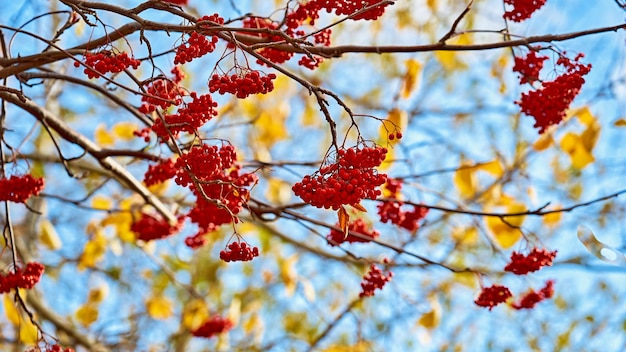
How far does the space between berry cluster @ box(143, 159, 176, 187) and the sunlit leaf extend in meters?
1.80

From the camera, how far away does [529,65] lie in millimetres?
3309

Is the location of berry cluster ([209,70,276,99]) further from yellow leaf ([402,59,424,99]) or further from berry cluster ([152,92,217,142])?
yellow leaf ([402,59,424,99])

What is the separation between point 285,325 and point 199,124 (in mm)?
5625

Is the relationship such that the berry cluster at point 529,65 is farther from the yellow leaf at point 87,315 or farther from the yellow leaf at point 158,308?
the yellow leaf at point 158,308

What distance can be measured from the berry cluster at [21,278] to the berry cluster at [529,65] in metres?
2.19

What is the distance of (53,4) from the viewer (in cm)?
500

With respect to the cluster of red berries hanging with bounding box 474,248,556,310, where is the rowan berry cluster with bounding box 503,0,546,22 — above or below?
above

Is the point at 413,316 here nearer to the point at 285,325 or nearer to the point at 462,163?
the point at 285,325

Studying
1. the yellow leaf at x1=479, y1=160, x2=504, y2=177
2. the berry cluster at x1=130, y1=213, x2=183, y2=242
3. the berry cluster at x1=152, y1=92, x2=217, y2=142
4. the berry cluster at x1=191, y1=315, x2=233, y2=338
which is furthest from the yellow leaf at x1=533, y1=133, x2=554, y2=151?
the berry cluster at x1=152, y1=92, x2=217, y2=142

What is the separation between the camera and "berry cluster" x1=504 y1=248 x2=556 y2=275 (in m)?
3.37

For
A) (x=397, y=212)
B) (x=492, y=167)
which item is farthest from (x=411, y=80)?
(x=397, y=212)

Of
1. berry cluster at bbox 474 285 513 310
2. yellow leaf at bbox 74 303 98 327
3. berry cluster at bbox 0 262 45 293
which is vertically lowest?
berry cluster at bbox 0 262 45 293

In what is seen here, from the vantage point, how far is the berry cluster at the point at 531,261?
3.37 metres

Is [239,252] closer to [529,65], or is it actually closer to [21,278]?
[21,278]
